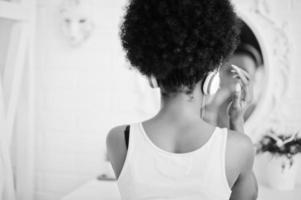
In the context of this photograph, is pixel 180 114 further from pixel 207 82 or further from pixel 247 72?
pixel 247 72

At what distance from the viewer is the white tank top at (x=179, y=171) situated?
0.58m

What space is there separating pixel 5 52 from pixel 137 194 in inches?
49.2

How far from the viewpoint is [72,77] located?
153 centimetres

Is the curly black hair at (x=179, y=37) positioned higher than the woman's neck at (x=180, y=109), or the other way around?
the curly black hair at (x=179, y=37)

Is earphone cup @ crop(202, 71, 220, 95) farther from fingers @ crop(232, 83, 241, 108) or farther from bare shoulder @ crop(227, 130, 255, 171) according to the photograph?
fingers @ crop(232, 83, 241, 108)

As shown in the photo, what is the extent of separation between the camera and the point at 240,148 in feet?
2.00

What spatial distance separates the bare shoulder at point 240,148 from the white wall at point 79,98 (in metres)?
0.76

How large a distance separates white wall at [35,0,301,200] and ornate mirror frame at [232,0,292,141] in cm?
47

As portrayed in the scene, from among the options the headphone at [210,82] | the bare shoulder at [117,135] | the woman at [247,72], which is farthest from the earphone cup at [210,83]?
the woman at [247,72]

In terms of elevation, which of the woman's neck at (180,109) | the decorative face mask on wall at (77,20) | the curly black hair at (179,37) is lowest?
the woman's neck at (180,109)

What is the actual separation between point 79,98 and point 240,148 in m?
1.07

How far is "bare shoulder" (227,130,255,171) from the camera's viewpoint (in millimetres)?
598

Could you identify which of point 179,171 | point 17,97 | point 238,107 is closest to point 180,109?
point 179,171

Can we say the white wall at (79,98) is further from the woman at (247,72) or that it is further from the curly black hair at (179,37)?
the curly black hair at (179,37)
